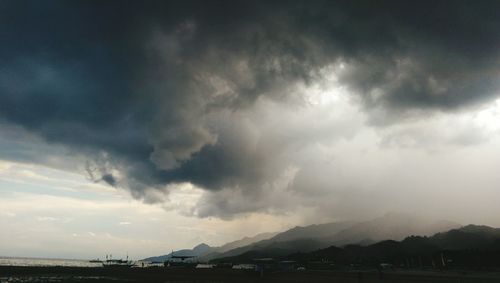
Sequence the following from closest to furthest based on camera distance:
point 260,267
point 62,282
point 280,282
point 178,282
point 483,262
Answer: point 62,282
point 178,282
point 280,282
point 260,267
point 483,262

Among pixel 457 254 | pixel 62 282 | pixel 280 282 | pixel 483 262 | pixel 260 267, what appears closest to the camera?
pixel 62 282

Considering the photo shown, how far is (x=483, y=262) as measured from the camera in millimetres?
153500

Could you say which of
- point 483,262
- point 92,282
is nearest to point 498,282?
point 92,282

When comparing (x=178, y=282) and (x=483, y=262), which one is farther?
(x=483, y=262)

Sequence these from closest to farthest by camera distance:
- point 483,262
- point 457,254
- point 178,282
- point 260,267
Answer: point 178,282 < point 260,267 < point 483,262 < point 457,254

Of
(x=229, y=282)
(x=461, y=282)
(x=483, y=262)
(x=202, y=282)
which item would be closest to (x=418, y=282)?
(x=461, y=282)

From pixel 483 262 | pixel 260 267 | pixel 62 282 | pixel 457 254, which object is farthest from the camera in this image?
pixel 457 254

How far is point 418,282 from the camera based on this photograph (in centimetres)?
6981

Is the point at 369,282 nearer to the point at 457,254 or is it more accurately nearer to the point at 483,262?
the point at 483,262

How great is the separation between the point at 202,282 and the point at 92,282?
1814 centimetres

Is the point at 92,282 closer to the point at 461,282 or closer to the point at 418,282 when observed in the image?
the point at 418,282

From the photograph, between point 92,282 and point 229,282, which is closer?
point 92,282

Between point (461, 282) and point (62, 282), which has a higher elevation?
point (62, 282)

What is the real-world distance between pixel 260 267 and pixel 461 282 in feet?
144
